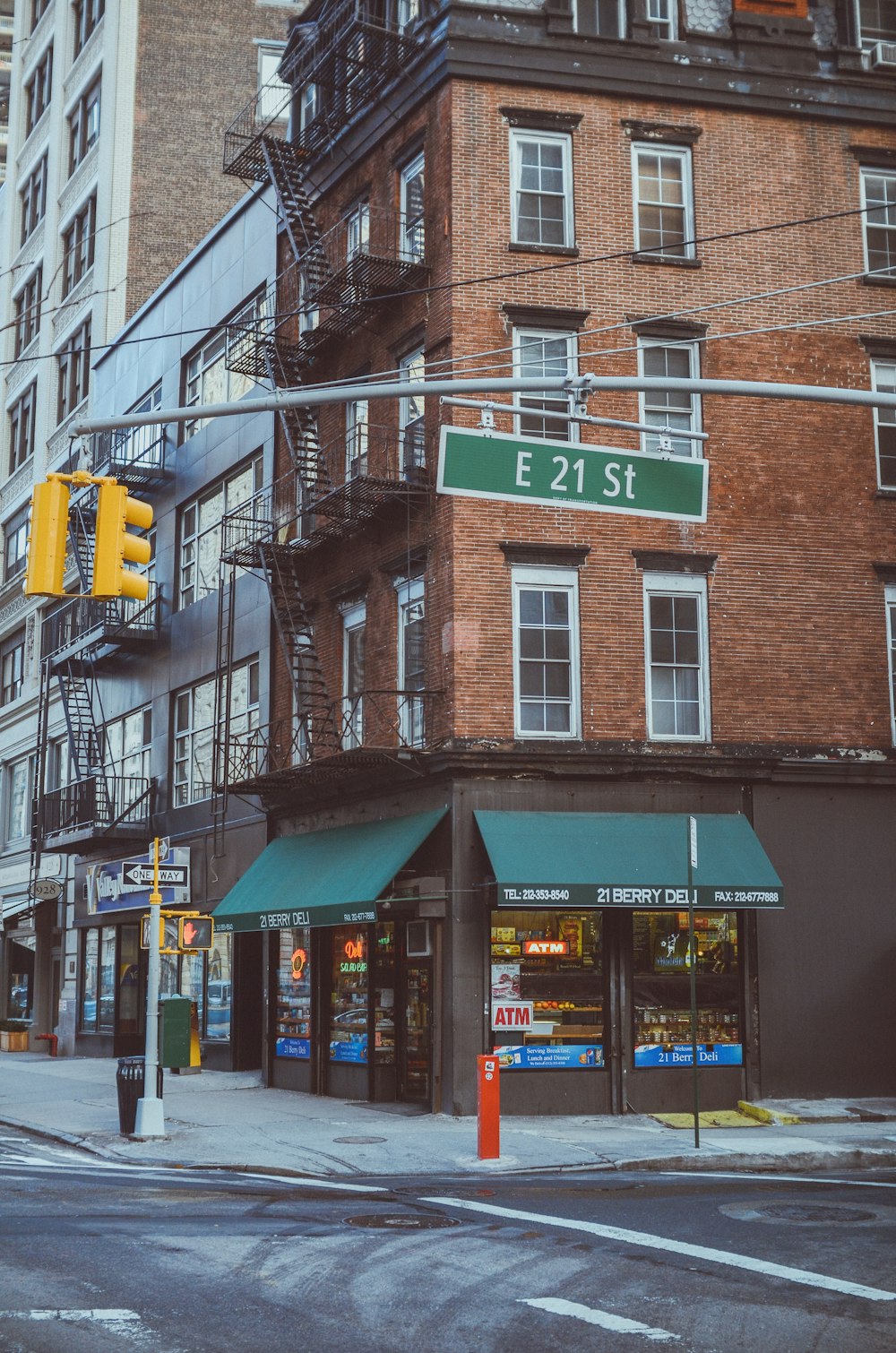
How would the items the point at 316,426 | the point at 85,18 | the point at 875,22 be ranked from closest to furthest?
the point at 875,22 → the point at 316,426 → the point at 85,18

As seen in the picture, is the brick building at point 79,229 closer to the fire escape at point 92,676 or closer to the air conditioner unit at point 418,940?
the fire escape at point 92,676

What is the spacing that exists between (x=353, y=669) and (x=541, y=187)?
25.6ft

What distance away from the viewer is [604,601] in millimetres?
21719

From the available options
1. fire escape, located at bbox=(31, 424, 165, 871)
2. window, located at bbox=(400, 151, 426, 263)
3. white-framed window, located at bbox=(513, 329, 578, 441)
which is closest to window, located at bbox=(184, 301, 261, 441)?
fire escape, located at bbox=(31, 424, 165, 871)

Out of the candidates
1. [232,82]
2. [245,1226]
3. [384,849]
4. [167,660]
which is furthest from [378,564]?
[232,82]

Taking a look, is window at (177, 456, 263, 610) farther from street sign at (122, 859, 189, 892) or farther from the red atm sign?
the red atm sign

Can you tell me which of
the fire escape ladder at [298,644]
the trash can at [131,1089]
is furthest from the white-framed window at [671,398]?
the trash can at [131,1089]

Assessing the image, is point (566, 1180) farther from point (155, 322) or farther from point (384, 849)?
point (155, 322)

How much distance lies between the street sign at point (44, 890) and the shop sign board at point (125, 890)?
1.36m

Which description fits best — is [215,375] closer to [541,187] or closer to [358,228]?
[358,228]

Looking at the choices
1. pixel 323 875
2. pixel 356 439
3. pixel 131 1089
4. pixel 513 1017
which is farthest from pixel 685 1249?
pixel 356 439

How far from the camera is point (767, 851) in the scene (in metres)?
21.5

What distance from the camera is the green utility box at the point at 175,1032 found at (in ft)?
67.2

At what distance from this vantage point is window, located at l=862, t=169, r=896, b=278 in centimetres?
2383
